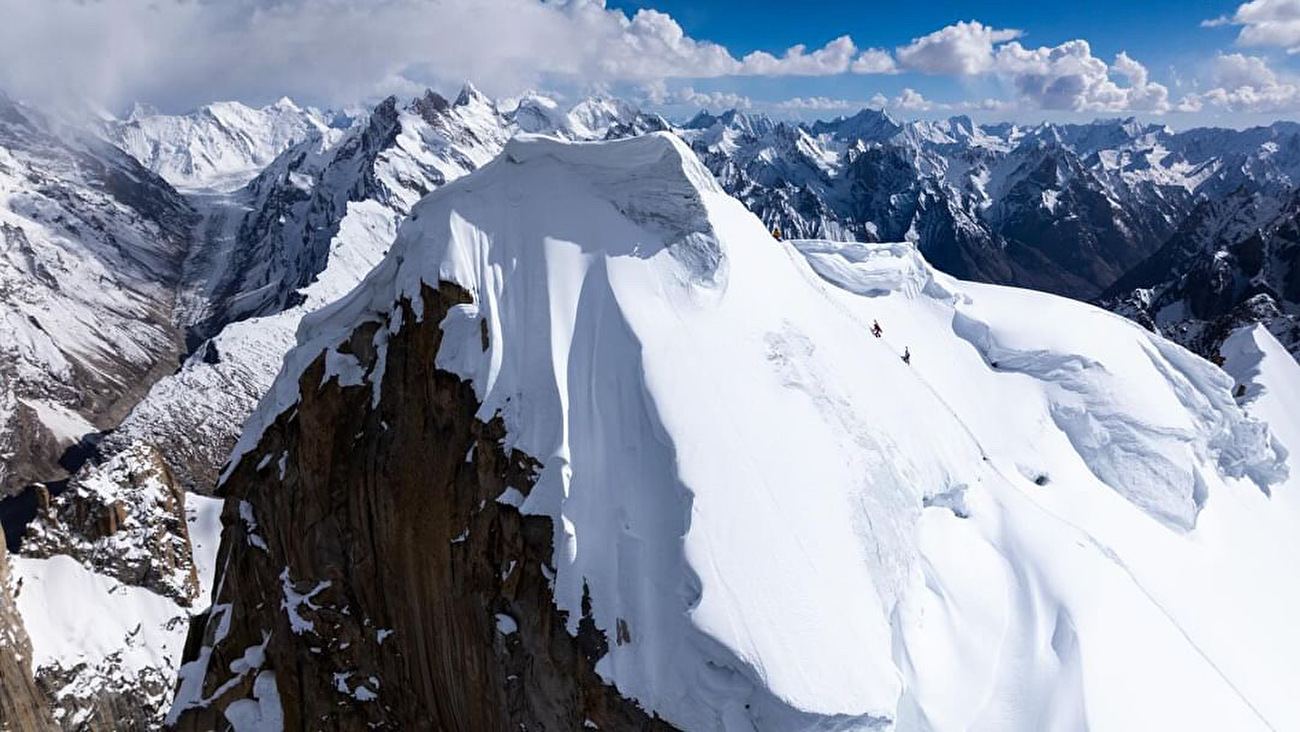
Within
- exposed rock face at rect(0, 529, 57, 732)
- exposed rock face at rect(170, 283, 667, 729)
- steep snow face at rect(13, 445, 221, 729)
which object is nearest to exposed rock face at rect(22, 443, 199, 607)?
steep snow face at rect(13, 445, 221, 729)

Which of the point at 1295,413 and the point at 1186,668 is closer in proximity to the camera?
the point at 1186,668

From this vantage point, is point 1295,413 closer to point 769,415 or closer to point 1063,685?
point 1063,685

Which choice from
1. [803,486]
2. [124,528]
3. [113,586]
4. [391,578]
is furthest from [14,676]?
[803,486]

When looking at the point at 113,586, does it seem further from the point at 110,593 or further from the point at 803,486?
the point at 803,486

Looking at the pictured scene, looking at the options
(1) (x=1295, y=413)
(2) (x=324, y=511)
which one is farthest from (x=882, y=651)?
(1) (x=1295, y=413)

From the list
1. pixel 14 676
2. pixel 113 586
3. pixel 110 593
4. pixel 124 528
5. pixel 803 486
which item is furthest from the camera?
pixel 124 528

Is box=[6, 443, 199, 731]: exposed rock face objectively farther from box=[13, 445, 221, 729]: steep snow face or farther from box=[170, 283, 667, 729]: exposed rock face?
box=[170, 283, 667, 729]: exposed rock face
